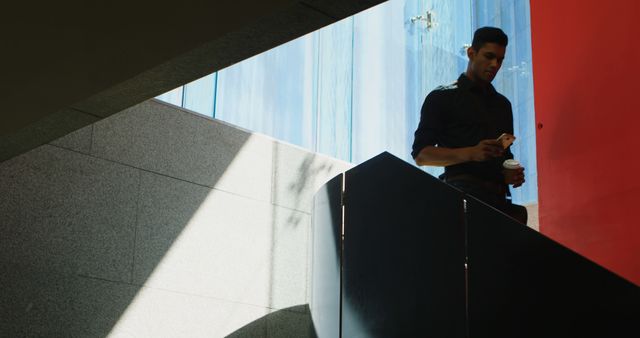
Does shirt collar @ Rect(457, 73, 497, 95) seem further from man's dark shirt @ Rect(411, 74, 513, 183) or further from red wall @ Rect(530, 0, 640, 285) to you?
red wall @ Rect(530, 0, 640, 285)

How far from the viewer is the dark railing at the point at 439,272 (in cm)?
284

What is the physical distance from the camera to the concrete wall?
173 inches

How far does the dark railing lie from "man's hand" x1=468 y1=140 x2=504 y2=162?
0.29 metres

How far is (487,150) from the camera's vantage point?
3.55 metres

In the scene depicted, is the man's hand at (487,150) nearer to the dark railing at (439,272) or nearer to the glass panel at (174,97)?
the dark railing at (439,272)

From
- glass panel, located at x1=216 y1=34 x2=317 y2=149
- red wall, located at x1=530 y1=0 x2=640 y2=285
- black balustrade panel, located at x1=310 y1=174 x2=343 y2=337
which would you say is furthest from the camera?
glass panel, located at x1=216 y1=34 x2=317 y2=149

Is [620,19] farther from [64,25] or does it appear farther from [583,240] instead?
[64,25]

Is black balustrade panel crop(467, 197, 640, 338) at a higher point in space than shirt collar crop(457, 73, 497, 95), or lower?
lower

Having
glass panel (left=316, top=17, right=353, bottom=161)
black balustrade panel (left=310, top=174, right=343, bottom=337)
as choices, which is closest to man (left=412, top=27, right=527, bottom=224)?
black balustrade panel (left=310, top=174, right=343, bottom=337)

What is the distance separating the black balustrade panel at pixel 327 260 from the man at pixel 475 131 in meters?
0.40

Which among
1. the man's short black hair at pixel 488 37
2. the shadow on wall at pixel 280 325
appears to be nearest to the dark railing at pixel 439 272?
the man's short black hair at pixel 488 37

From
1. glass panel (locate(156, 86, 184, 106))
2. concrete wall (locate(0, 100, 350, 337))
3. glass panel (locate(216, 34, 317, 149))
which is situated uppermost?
glass panel (locate(216, 34, 317, 149))

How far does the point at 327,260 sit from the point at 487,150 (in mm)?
853

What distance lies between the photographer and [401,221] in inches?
136
